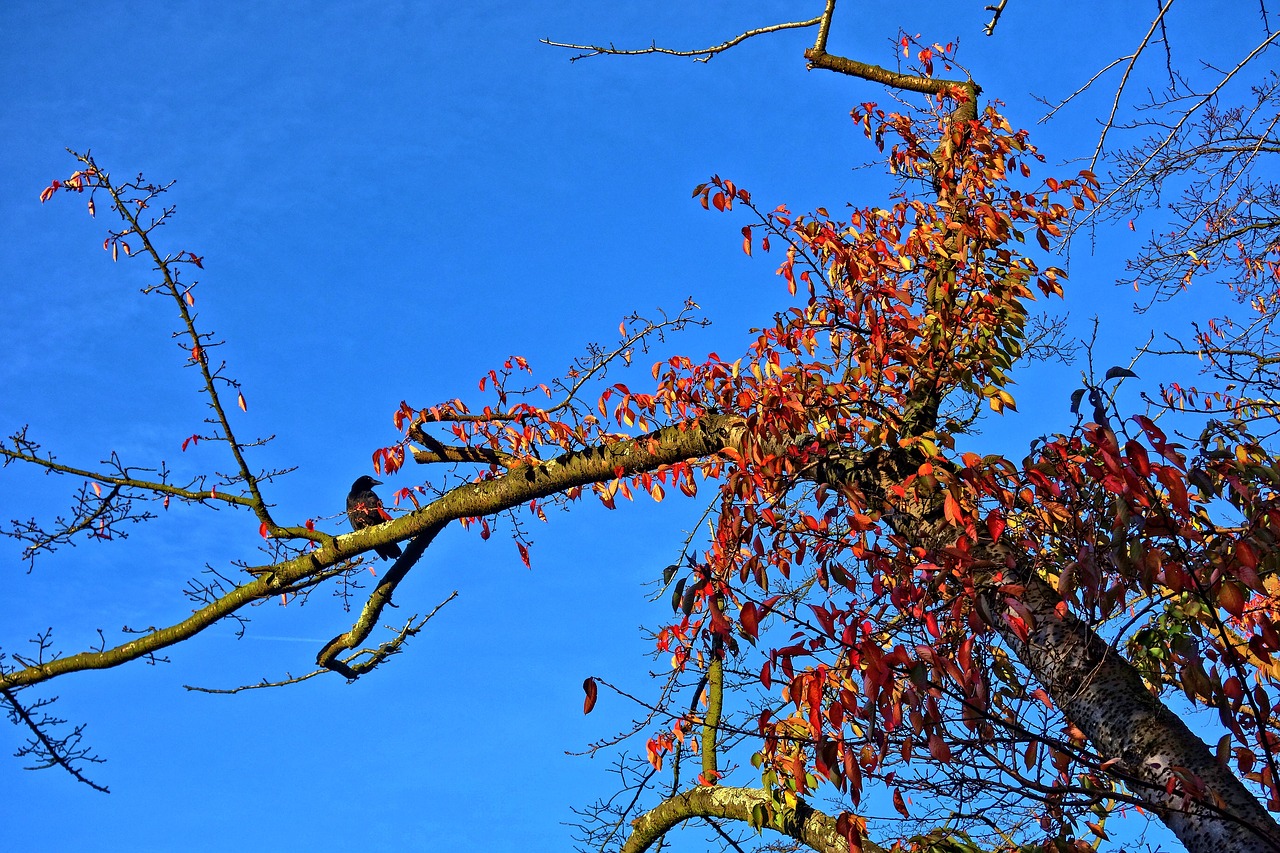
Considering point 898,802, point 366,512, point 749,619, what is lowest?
point 898,802

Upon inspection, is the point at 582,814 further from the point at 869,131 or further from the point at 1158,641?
the point at 869,131

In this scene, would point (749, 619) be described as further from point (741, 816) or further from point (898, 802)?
point (741, 816)

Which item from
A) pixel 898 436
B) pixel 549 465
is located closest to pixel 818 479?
pixel 898 436

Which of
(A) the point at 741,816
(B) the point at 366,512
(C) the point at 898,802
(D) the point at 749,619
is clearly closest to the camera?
(D) the point at 749,619

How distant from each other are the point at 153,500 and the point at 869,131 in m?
5.39

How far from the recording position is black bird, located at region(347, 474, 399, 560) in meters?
5.75

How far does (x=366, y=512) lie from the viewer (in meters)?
5.84

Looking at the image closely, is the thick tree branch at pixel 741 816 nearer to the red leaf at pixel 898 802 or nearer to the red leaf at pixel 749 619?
the red leaf at pixel 898 802

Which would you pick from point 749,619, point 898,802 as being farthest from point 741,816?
point 749,619

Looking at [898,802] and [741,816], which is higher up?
[741,816]

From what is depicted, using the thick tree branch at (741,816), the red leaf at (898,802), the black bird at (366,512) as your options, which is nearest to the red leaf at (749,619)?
the red leaf at (898,802)

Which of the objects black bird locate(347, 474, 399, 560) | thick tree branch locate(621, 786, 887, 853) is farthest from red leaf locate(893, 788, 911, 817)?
black bird locate(347, 474, 399, 560)

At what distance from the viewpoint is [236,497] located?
5.54m

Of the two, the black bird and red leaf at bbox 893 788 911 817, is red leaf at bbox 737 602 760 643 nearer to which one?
red leaf at bbox 893 788 911 817
